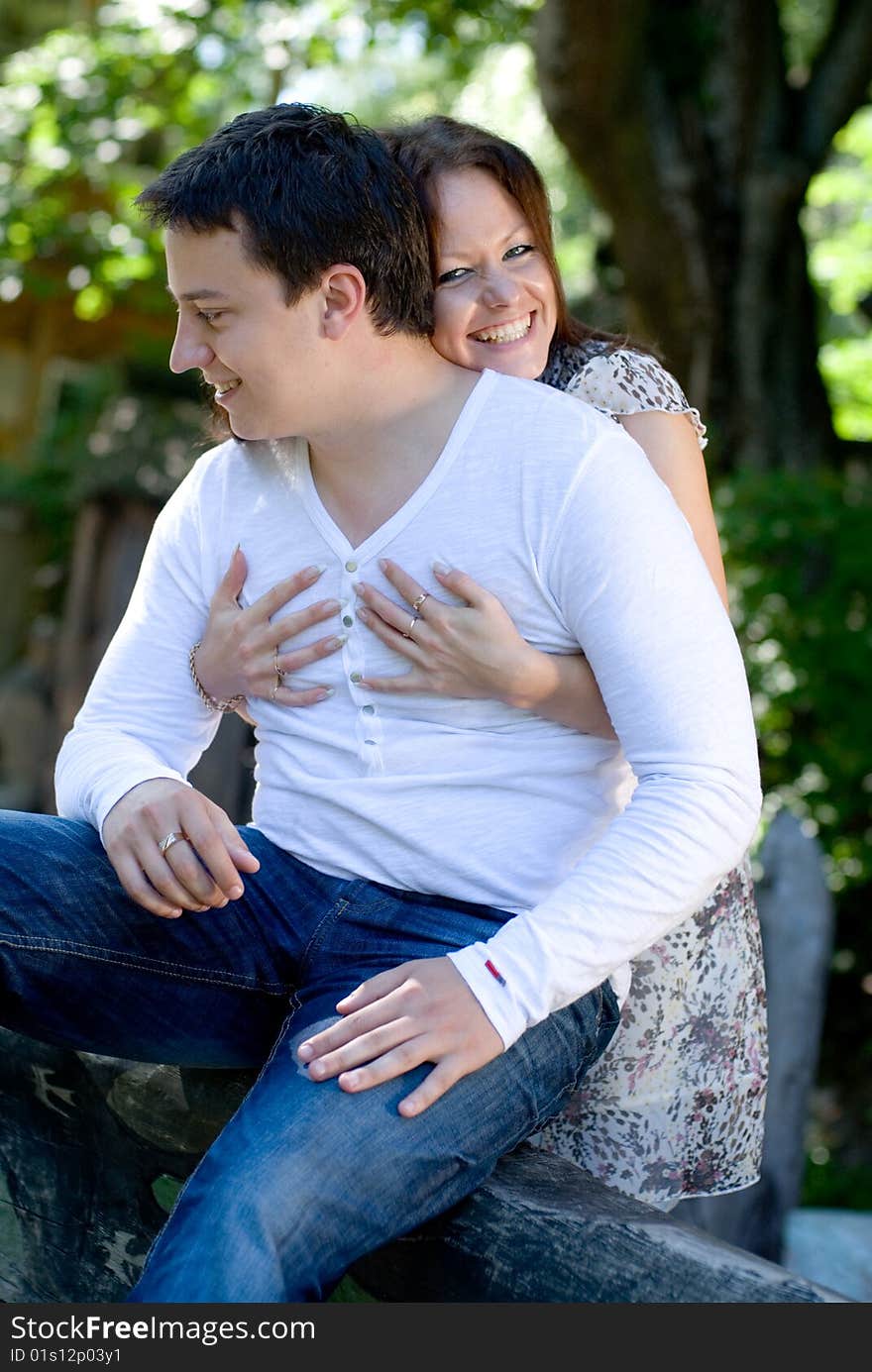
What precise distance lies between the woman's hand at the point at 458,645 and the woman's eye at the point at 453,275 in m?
0.49

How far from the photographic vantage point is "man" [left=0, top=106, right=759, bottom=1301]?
1690 mm

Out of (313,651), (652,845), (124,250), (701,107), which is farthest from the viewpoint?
(124,250)

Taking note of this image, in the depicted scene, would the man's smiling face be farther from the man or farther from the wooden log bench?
the wooden log bench

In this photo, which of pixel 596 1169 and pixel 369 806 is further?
pixel 596 1169

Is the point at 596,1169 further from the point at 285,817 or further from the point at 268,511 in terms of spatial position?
the point at 268,511

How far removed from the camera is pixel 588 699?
1.92 metres

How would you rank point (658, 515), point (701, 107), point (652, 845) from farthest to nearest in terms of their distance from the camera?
point (701, 107) → point (658, 515) → point (652, 845)

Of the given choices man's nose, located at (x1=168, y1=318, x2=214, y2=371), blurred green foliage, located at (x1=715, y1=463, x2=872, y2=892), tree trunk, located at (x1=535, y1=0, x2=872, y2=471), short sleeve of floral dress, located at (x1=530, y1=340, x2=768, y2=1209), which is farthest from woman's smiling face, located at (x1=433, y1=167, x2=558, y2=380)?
tree trunk, located at (x1=535, y1=0, x2=872, y2=471)

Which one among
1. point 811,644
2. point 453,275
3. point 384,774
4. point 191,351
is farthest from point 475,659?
point 811,644

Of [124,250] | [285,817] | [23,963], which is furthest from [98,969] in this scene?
[124,250]

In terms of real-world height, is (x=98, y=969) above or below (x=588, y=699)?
below

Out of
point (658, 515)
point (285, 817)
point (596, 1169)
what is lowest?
point (596, 1169)

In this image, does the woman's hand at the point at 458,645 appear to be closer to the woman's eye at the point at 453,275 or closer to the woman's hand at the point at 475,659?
the woman's hand at the point at 475,659

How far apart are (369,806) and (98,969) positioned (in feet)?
1.33
